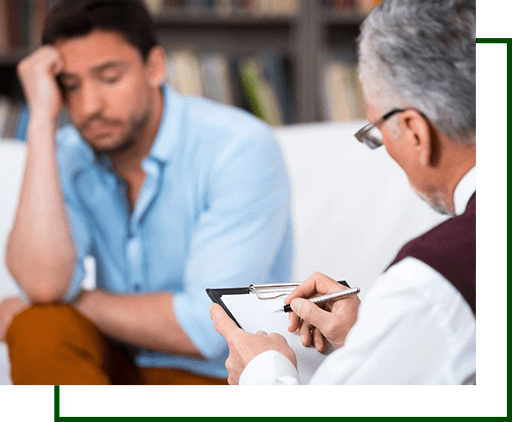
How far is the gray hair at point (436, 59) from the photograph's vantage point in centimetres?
52

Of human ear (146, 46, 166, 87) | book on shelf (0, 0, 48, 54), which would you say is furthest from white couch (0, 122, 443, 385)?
book on shelf (0, 0, 48, 54)

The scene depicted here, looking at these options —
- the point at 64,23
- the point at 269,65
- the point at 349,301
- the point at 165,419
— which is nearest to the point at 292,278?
the point at 349,301

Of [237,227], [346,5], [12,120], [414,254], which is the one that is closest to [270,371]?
[414,254]

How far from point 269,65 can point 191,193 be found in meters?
1.10

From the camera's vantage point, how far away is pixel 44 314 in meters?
0.97

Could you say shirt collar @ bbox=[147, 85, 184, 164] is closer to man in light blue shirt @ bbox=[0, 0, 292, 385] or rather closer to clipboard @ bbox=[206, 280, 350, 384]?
man in light blue shirt @ bbox=[0, 0, 292, 385]

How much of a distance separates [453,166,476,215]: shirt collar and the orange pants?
1.27 ft

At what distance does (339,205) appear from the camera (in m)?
1.15

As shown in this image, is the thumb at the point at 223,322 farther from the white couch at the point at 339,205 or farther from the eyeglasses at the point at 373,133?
the eyeglasses at the point at 373,133

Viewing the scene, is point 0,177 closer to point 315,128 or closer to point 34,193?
point 34,193

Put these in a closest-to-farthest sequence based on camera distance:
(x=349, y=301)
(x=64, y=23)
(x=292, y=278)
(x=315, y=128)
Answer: (x=349, y=301) → (x=292, y=278) → (x=64, y=23) → (x=315, y=128)

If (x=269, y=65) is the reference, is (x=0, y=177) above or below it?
below

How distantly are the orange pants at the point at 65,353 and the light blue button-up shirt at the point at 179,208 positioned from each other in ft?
0.13

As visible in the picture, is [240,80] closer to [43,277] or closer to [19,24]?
[19,24]
